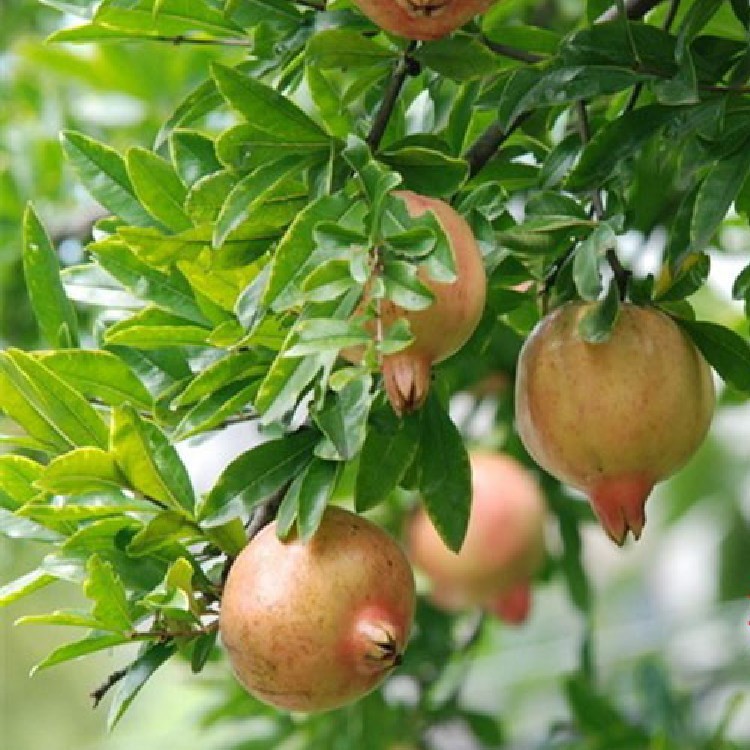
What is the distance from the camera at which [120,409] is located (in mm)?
973

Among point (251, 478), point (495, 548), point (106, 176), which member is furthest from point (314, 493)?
point (495, 548)

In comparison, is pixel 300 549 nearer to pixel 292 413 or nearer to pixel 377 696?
pixel 292 413

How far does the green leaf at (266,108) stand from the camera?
3.04 ft

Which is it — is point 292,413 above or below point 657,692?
above

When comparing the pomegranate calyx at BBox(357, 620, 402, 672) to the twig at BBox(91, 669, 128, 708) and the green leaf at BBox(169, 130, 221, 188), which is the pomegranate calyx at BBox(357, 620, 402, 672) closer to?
the twig at BBox(91, 669, 128, 708)

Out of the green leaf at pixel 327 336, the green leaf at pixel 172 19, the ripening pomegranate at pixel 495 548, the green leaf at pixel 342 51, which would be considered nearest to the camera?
the green leaf at pixel 327 336

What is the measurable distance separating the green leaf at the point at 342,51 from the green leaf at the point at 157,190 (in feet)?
0.39

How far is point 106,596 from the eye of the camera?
3.11ft

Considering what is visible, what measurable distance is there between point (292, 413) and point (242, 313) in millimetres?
126

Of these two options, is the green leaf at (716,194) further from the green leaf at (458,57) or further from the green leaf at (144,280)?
the green leaf at (144,280)

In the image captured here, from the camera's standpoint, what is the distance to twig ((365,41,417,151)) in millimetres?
952

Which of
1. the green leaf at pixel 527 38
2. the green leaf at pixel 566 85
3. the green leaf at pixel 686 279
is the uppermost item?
the green leaf at pixel 566 85

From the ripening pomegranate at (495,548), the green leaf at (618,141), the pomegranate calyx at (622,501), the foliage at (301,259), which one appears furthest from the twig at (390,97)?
the ripening pomegranate at (495,548)

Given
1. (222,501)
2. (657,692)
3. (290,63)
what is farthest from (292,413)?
(657,692)
